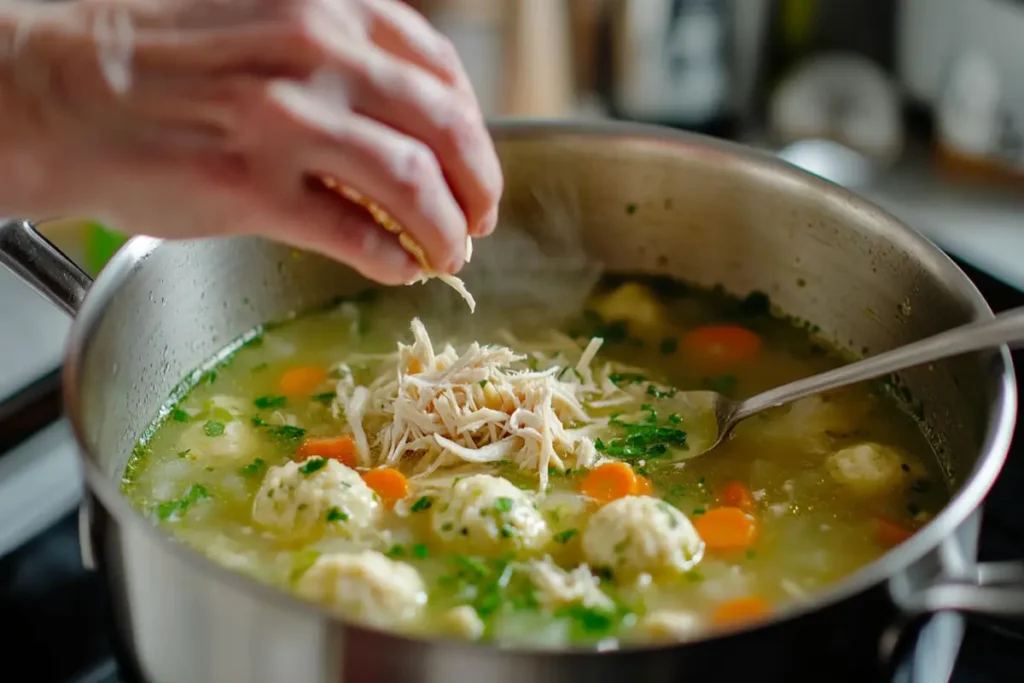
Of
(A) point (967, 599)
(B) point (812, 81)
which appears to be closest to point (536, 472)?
(A) point (967, 599)

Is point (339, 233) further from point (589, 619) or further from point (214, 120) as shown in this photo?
point (589, 619)

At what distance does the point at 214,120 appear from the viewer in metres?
0.93

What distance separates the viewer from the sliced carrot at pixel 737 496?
1.27 meters

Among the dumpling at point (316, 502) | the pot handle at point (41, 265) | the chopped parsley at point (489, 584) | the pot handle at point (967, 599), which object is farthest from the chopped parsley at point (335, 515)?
the pot handle at point (967, 599)

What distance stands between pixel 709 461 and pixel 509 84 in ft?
3.69

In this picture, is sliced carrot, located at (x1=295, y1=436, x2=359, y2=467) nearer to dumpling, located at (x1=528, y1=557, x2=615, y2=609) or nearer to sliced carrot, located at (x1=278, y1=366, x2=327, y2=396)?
sliced carrot, located at (x1=278, y1=366, x2=327, y2=396)

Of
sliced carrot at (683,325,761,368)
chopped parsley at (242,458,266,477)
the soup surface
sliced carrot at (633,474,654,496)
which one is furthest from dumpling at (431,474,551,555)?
sliced carrot at (683,325,761,368)

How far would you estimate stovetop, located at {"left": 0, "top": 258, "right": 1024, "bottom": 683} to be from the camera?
4.56ft

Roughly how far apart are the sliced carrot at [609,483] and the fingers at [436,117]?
36cm

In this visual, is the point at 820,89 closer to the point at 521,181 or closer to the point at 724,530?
the point at 521,181

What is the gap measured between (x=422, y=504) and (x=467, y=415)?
121mm

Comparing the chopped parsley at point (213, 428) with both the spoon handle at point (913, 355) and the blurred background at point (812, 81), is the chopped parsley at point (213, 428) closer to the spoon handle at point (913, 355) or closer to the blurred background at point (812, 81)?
the spoon handle at point (913, 355)

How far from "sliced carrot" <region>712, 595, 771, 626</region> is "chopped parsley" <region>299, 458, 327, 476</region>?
42 cm

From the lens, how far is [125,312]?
1293mm
